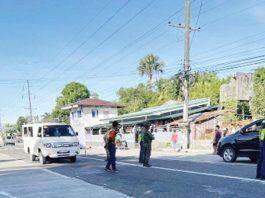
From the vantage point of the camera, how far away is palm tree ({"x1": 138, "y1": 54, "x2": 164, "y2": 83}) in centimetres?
7288

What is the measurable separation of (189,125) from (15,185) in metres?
20.6

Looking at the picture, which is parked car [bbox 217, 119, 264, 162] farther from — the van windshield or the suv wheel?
the van windshield

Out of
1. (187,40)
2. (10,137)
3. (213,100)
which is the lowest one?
(10,137)

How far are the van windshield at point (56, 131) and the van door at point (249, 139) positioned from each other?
8.60 metres

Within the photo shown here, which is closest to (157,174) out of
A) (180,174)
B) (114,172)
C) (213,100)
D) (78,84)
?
(180,174)

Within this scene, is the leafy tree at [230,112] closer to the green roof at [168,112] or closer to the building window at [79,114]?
the green roof at [168,112]

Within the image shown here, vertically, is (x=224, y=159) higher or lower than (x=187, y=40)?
lower

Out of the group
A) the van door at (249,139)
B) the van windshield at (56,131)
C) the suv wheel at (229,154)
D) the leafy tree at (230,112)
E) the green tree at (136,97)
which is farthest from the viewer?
the green tree at (136,97)

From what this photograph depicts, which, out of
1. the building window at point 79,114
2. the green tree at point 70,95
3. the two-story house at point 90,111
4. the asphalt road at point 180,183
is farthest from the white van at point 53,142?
the green tree at point 70,95

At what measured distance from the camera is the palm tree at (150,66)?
72.9 meters

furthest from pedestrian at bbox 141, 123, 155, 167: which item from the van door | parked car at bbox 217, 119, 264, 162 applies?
the van door

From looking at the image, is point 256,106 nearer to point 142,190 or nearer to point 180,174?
point 180,174

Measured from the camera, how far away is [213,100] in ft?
168

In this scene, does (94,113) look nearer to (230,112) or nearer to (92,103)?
(92,103)
